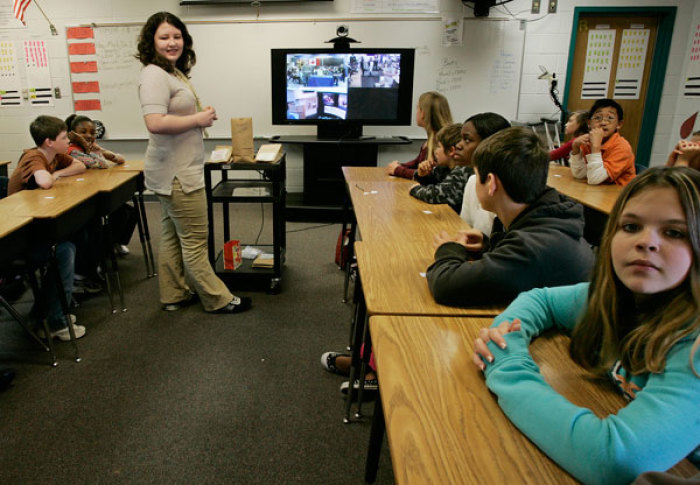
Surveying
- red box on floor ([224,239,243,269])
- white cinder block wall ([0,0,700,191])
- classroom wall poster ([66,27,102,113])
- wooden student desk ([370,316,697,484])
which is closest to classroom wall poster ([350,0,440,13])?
white cinder block wall ([0,0,700,191])

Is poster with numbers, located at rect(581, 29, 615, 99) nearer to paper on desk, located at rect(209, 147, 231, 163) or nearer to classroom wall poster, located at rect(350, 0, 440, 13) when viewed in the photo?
classroom wall poster, located at rect(350, 0, 440, 13)

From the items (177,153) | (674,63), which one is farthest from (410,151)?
(177,153)

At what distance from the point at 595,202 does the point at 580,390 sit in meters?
1.80

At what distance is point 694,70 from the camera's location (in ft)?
15.5

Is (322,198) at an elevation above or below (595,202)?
below

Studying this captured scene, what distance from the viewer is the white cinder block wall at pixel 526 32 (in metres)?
4.70

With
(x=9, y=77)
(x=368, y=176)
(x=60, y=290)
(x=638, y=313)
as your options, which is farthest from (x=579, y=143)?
(x=9, y=77)

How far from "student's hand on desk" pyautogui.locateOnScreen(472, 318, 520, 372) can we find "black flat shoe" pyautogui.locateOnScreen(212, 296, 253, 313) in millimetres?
1982

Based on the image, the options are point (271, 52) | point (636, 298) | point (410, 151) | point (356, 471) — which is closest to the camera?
point (636, 298)

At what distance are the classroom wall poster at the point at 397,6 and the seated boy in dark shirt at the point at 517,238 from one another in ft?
12.7

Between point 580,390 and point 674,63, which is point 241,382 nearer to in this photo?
point 580,390

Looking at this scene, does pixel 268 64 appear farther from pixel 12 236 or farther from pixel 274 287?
pixel 12 236

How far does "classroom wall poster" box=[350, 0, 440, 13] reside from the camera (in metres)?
4.63

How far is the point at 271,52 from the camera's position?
4477 millimetres
